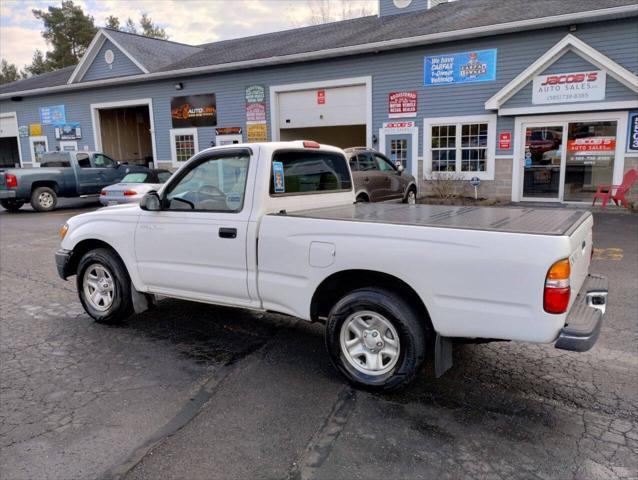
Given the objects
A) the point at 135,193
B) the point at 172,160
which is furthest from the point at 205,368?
the point at 172,160

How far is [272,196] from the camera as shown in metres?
4.23

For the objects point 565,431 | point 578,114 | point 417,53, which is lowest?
point 565,431

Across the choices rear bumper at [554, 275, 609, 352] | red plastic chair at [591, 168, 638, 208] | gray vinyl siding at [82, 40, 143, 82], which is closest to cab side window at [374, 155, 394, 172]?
red plastic chair at [591, 168, 638, 208]

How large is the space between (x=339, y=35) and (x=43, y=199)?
38.4ft

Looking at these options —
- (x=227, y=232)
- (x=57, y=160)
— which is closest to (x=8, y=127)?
(x=57, y=160)

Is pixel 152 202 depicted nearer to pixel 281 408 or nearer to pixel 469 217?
pixel 281 408

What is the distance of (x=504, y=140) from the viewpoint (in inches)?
572

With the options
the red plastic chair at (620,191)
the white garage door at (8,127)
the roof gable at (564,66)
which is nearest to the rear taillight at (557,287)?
the red plastic chair at (620,191)

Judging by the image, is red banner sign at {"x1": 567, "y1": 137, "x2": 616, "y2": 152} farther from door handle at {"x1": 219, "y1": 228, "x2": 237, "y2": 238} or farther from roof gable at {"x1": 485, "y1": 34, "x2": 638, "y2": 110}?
door handle at {"x1": 219, "y1": 228, "x2": 237, "y2": 238}

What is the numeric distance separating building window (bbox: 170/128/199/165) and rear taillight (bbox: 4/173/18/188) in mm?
6673

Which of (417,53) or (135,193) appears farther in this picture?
(417,53)

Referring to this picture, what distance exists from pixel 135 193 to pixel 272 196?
34.6ft

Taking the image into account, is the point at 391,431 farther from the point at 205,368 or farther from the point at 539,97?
the point at 539,97

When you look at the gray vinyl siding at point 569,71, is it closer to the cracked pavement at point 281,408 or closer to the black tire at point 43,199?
the cracked pavement at point 281,408
